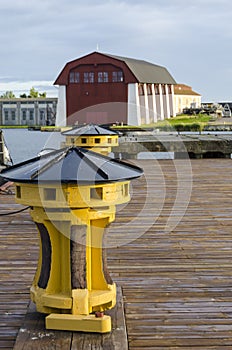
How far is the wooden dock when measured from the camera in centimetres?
313

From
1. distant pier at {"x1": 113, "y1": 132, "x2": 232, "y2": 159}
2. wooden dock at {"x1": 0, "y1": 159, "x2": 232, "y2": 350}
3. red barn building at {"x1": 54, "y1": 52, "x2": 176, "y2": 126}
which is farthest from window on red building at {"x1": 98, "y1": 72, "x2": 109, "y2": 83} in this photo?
wooden dock at {"x1": 0, "y1": 159, "x2": 232, "y2": 350}

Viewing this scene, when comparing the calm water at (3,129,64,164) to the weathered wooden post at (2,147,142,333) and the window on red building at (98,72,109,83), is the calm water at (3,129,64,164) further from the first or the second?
the window on red building at (98,72,109,83)

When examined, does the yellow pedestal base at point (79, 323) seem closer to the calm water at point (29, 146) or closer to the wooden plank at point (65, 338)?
the wooden plank at point (65, 338)

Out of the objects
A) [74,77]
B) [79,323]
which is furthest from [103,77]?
[79,323]

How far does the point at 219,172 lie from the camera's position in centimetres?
1188

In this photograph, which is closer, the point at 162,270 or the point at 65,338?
the point at 65,338

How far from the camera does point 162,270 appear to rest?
14.2 feet

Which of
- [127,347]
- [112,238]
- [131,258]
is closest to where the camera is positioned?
[127,347]

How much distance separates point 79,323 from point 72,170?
75cm

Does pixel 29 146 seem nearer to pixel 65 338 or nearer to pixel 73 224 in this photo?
pixel 73 224

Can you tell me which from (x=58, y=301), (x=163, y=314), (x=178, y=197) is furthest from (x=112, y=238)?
(x=178, y=197)

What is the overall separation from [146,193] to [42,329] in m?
5.92

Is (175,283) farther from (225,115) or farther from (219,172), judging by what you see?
(225,115)

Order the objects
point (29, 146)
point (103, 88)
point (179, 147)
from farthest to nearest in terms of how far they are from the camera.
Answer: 1. point (103, 88)
2. point (29, 146)
3. point (179, 147)
